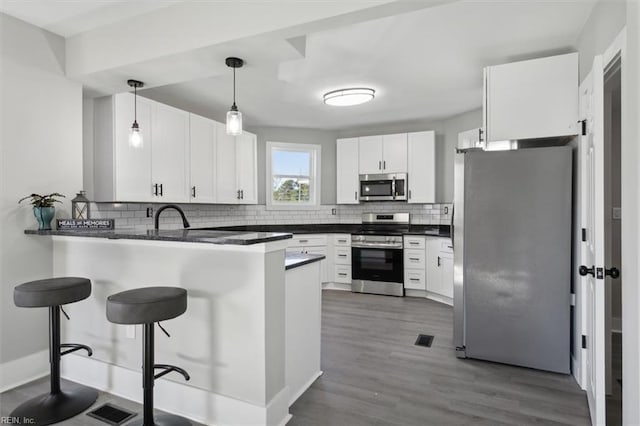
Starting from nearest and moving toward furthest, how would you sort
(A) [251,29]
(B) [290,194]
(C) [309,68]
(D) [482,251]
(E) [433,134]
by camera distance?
(A) [251,29], (D) [482,251], (C) [309,68], (E) [433,134], (B) [290,194]

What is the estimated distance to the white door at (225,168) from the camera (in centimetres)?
442

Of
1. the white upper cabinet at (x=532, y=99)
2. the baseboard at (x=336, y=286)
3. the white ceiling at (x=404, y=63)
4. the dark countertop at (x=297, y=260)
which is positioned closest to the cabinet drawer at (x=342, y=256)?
the baseboard at (x=336, y=286)

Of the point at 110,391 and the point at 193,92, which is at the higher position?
the point at 193,92

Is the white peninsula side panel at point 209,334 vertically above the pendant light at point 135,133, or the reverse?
the pendant light at point 135,133

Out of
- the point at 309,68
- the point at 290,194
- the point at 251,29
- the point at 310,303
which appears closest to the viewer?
the point at 251,29

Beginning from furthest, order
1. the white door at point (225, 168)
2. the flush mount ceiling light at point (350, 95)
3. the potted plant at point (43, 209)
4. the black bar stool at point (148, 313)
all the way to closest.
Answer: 1. the white door at point (225, 168)
2. the flush mount ceiling light at point (350, 95)
3. the potted plant at point (43, 209)
4. the black bar stool at point (148, 313)

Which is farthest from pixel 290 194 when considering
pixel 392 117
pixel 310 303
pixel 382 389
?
pixel 382 389

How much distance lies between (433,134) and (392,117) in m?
0.63

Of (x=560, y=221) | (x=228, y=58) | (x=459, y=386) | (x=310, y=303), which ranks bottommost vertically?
(x=459, y=386)

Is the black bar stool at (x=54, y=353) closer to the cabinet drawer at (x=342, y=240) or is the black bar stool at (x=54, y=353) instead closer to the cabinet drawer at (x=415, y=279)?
the cabinet drawer at (x=342, y=240)

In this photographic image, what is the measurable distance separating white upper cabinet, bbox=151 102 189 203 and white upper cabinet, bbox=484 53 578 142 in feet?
9.92

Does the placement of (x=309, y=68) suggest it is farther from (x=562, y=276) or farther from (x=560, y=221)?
(x=562, y=276)

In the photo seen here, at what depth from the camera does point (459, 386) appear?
2.45m

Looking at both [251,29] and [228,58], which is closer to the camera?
[251,29]
